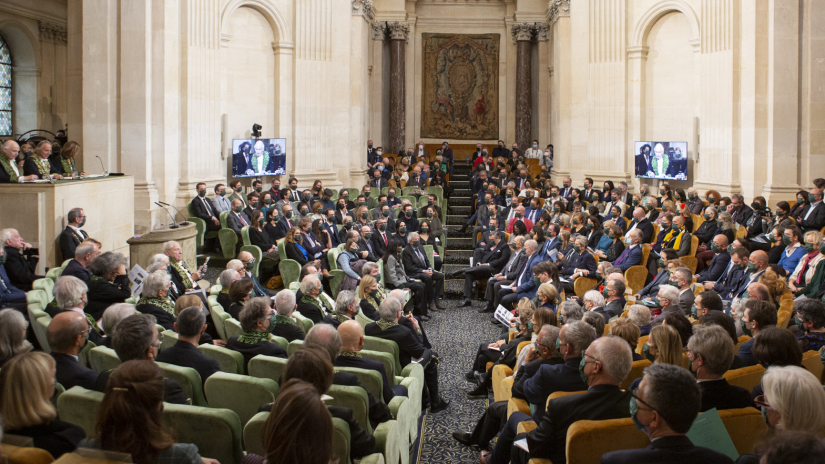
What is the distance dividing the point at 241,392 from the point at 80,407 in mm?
808

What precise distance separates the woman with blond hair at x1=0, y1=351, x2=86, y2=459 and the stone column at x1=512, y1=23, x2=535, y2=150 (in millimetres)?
19873

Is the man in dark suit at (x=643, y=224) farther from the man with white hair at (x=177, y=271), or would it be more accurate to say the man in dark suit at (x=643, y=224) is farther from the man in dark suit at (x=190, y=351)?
the man in dark suit at (x=190, y=351)

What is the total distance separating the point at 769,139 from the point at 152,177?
33.4 ft

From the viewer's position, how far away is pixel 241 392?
3.99 meters

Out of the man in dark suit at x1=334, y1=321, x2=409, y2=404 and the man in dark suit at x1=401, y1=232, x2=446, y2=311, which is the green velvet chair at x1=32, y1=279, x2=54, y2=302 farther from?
the man in dark suit at x1=401, y1=232, x2=446, y2=311

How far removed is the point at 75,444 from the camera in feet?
10.0

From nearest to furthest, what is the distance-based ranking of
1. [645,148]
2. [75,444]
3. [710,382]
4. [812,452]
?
[812,452]
[75,444]
[710,382]
[645,148]

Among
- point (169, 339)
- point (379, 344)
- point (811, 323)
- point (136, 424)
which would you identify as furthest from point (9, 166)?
point (811, 323)

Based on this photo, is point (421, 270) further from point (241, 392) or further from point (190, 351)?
point (241, 392)

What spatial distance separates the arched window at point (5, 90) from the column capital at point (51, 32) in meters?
0.91

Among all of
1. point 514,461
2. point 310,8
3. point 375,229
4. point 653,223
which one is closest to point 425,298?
point 375,229

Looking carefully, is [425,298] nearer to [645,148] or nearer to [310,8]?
[645,148]

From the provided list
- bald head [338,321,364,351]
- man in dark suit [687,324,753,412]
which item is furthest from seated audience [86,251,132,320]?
man in dark suit [687,324,753,412]

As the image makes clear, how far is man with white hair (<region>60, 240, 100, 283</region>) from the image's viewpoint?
666cm
